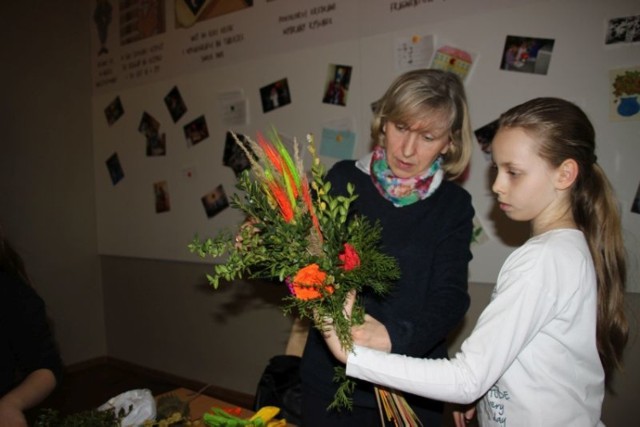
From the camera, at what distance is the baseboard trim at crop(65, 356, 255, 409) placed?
3.13 meters

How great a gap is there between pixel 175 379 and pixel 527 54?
3.10 m

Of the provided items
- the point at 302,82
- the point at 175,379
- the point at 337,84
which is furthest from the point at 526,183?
the point at 175,379

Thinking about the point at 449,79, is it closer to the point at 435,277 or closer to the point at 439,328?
the point at 435,277

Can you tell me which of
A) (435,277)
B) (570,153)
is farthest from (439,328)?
(570,153)

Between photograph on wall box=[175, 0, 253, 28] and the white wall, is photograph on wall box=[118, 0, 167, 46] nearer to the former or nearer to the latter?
photograph on wall box=[175, 0, 253, 28]

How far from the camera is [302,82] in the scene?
2715 millimetres

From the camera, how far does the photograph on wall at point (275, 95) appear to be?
2.79 meters

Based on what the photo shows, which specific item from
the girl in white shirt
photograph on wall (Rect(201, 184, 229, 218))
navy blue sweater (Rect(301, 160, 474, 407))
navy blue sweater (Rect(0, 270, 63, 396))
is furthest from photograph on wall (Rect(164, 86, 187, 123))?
the girl in white shirt

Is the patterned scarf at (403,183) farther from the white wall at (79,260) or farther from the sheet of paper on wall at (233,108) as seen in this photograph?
the sheet of paper on wall at (233,108)

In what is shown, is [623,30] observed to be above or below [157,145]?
above

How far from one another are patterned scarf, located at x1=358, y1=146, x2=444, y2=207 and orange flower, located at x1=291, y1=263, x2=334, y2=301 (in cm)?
54

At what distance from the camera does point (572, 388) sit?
0.95 m

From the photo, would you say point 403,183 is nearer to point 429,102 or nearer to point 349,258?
point 429,102

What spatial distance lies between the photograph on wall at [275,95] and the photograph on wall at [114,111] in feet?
4.78
